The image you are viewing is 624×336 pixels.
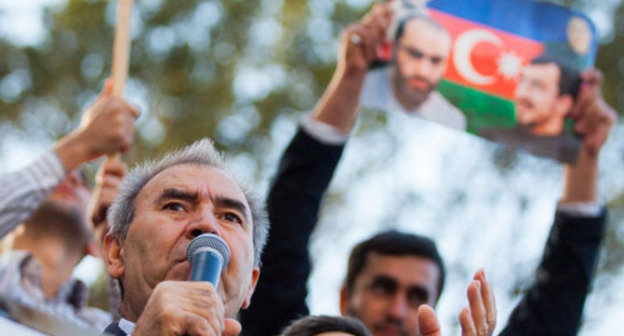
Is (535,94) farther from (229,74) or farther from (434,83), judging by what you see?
(229,74)

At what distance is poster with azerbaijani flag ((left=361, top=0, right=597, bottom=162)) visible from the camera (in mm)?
3678

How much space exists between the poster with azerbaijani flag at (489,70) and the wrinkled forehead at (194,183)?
1403mm

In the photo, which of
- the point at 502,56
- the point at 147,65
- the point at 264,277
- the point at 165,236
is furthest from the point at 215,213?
the point at 147,65

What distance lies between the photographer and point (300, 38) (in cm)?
1233

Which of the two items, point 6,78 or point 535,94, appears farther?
point 6,78

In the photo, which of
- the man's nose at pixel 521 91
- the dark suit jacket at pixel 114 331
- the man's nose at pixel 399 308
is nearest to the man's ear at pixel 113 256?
the dark suit jacket at pixel 114 331

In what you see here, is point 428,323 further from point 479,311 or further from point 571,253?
point 571,253

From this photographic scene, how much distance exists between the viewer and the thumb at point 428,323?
200cm

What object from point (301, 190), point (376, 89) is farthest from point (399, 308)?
point (376, 89)

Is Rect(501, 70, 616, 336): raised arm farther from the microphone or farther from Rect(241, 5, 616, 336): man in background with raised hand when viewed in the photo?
the microphone

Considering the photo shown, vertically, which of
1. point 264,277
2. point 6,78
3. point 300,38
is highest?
point 300,38

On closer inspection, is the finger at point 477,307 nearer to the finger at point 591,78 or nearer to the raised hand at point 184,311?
the raised hand at point 184,311

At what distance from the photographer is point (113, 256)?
217 cm

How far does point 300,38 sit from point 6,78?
9.91 feet
